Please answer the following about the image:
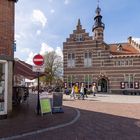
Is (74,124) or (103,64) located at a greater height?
(103,64)

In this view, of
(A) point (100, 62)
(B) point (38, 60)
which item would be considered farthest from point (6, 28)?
(A) point (100, 62)

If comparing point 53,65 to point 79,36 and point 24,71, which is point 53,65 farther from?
point 24,71

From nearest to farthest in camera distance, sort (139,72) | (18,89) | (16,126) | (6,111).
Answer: (16,126) → (6,111) → (18,89) → (139,72)

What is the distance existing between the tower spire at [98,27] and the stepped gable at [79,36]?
2.05 metres

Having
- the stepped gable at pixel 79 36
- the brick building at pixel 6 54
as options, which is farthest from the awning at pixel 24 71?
the stepped gable at pixel 79 36

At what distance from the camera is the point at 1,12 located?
13383mm

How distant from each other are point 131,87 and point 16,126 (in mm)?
42349

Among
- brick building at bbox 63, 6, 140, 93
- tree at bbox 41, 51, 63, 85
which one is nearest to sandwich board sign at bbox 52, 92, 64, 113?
brick building at bbox 63, 6, 140, 93

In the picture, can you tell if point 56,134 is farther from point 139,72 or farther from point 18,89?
point 139,72

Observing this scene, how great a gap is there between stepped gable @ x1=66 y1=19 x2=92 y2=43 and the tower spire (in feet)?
6.71

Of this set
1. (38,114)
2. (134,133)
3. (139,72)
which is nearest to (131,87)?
(139,72)

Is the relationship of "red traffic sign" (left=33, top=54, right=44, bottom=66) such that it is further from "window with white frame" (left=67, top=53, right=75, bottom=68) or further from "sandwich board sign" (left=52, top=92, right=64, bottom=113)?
"window with white frame" (left=67, top=53, right=75, bottom=68)

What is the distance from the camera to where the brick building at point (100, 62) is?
5175 cm

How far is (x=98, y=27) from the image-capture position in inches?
2239
